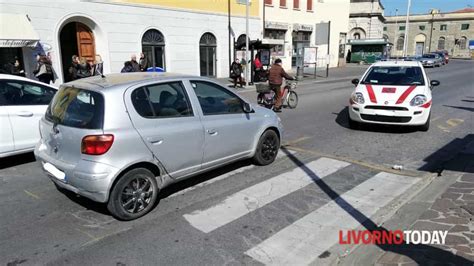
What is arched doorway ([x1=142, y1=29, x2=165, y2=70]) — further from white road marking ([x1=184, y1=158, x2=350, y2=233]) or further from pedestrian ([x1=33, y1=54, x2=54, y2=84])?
white road marking ([x1=184, y1=158, x2=350, y2=233])

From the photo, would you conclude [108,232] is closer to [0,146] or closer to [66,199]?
[66,199]

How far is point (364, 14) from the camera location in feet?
189

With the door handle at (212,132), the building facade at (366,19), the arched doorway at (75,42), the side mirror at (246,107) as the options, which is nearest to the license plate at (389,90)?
the side mirror at (246,107)

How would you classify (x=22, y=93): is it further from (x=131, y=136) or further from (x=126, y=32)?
(x=126, y=32)

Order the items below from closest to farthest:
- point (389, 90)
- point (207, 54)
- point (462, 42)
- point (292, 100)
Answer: point (389, 90) → point (292, 100) → point (207, 54) → point (462, 42)

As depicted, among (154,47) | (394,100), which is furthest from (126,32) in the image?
(394,100)

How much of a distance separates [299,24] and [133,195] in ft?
101

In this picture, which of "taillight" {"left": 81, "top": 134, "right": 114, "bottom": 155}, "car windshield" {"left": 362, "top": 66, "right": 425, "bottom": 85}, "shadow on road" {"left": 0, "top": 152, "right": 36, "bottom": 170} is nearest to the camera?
"taillight" {"left": 81, "top": 134, "right": 114, "bottom": 155}

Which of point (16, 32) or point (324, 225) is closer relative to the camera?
point (324, 225)

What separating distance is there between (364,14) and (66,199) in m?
60.6

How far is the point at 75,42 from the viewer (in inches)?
723

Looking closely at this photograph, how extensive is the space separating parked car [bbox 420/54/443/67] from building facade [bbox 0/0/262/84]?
26.2 m

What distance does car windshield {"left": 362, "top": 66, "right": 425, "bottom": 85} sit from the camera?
886 centimetres

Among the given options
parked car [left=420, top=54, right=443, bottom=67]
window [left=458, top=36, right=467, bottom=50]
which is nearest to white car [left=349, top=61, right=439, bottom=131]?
parked car [left=420, top=54, right=443, bottom=67]
